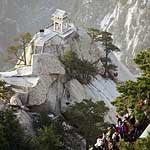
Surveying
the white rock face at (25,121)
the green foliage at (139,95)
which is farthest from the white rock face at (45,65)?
the green foliage at (139,95)

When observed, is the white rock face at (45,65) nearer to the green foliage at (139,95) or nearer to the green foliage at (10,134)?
the green foliage at (10,134)

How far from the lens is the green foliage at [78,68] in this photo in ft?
139

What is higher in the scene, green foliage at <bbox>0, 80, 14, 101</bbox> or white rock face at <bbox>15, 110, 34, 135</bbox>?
green foliage at <bbox>0, 80, 14, 101</bbox>

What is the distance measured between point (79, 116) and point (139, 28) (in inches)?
3335

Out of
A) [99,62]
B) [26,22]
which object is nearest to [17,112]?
[99,62]

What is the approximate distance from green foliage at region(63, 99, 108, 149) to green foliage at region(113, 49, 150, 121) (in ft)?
35.2

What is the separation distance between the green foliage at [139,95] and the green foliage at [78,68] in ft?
64.1

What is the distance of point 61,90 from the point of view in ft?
133

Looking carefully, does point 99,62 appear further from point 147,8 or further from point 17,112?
point 147,8

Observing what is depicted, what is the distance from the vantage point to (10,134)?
27.3 meters

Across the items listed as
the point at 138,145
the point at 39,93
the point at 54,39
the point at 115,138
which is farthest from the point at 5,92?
the point at 138,145

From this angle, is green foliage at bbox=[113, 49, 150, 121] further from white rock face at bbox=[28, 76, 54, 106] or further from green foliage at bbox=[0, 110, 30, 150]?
white rock face at bbox=[28, 76, 54, 106]

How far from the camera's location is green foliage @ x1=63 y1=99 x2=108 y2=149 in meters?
33.5

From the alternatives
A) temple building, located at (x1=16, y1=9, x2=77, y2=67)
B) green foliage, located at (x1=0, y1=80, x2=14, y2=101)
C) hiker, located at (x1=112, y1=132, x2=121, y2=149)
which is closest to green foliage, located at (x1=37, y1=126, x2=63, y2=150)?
green foliage, located at (x1=0, y1=80, x2=14, y2=101)
